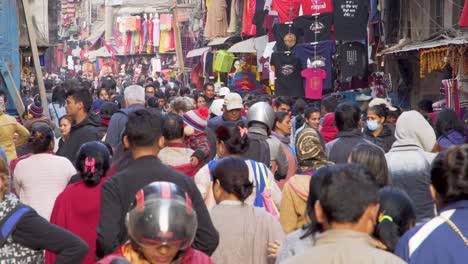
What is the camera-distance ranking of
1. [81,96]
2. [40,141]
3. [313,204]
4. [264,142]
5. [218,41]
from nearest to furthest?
[313,204] → [40,141] → [264,142] → [81,96] → [218,41]

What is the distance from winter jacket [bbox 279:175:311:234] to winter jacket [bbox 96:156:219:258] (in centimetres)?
116

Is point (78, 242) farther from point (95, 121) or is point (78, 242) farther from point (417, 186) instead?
point (95, 121)

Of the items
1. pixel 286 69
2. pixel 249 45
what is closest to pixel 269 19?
pixel 249 45

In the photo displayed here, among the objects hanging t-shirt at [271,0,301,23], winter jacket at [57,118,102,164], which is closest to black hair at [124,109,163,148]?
winter jacket at [57,118,102,164]

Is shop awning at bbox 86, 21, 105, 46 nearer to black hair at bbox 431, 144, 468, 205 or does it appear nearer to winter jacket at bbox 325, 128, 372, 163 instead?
winter jacket at bbox 325, 128, 372, 163

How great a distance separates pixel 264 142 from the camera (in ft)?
25.7

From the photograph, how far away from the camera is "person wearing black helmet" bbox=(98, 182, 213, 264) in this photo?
341cm

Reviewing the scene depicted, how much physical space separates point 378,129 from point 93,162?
445 centimetres

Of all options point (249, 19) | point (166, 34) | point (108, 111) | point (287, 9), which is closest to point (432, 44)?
point (108, 111)

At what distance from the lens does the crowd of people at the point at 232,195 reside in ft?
11.2

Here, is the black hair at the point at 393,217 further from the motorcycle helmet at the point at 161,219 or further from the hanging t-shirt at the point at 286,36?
the hanging t-shirt at the point at 286,36

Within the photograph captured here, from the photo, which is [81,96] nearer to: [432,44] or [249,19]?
[432,44]

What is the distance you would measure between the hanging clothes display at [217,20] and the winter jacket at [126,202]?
27.7 m

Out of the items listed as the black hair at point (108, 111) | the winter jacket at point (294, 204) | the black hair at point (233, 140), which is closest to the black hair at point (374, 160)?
the winter jacket at point (294, 204)
